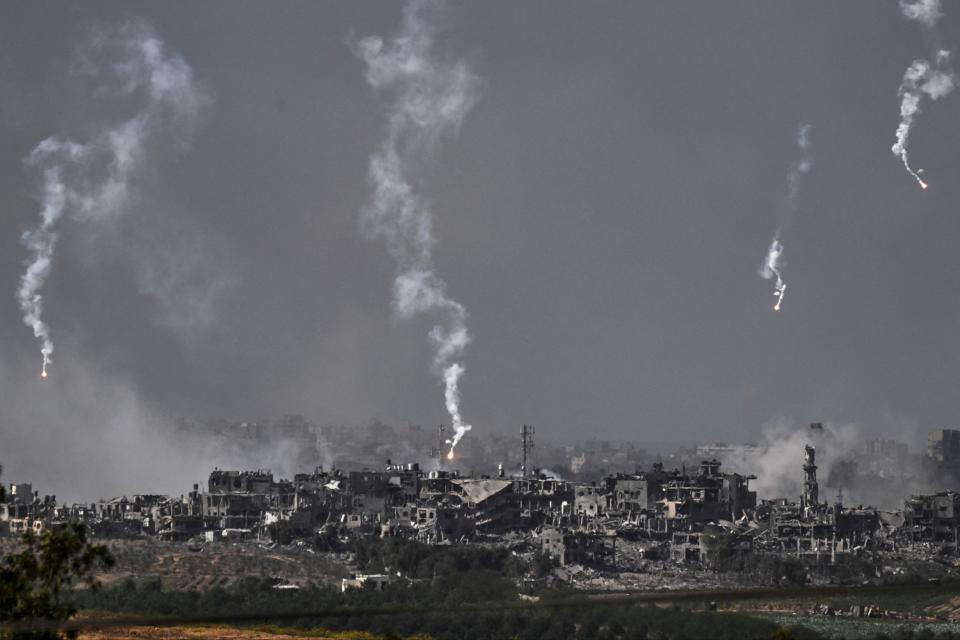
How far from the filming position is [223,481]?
114750 mm

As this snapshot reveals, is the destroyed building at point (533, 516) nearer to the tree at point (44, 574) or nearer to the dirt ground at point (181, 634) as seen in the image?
the dirt ground at point (181, 634)

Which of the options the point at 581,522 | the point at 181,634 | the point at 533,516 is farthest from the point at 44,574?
the point at 533,516

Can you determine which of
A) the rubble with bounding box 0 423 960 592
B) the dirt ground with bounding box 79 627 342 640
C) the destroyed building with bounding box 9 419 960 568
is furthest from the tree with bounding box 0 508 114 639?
the destroyed building with bounding box 9 419 960 568

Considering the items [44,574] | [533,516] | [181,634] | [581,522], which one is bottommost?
[181,634]

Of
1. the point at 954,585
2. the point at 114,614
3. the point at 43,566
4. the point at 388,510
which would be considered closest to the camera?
the point at 954,585

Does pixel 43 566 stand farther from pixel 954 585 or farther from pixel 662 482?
pixel 662 482

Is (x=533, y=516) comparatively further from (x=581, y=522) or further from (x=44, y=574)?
(x=44, y=574)

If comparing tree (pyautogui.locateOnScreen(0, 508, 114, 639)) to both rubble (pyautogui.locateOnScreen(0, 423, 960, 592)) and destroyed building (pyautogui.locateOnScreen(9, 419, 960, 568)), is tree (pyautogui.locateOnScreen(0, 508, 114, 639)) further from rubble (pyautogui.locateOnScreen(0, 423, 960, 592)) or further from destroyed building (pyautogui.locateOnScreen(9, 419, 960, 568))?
destroyed building (pyautogui.locateOnScreen(9, 419, 960, 568))

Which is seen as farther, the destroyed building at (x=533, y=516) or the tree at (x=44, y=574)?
the destroyed building at (x=533, y=516)

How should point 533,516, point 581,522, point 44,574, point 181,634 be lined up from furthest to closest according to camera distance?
point 533,516 < point 581,522 < point 181,634 < point 44,574

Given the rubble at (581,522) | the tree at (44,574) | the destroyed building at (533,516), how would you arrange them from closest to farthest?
the tree at (44,574) → the rubble at (581,522) → the destroyed building at (533,516)

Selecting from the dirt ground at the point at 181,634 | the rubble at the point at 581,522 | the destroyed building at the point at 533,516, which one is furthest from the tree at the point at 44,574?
the destroyed building at the point at 533,516

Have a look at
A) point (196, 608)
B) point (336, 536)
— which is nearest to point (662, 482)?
point (336, 536)

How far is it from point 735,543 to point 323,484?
85.8ft
